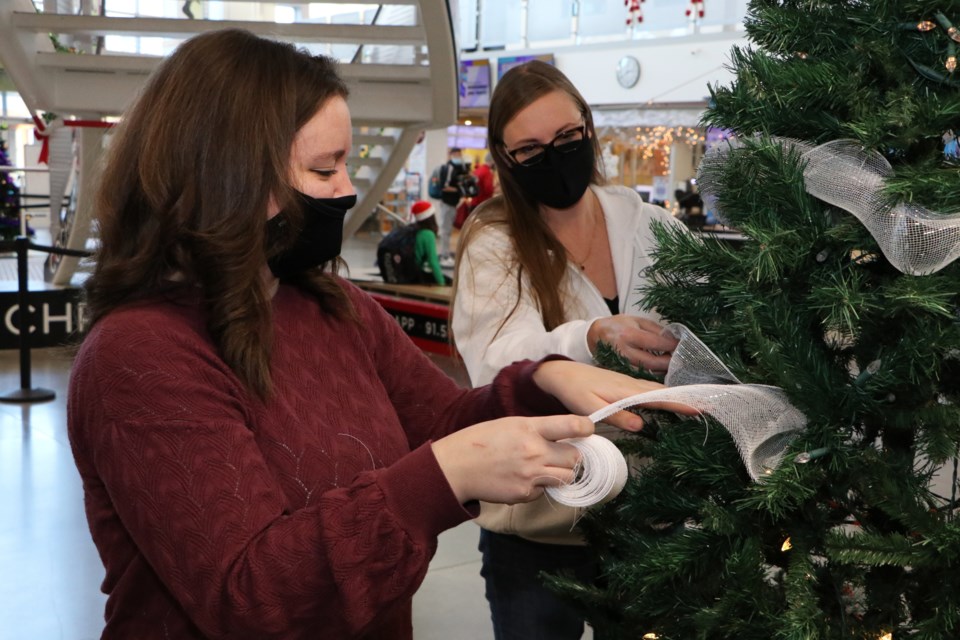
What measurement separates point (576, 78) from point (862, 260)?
18.1 m

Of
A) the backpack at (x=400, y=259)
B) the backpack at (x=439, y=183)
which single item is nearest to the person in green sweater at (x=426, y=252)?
the backpack at (x=400, y=259)

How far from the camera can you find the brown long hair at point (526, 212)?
1919 millimetres

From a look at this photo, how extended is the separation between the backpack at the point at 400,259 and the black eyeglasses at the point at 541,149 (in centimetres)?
747

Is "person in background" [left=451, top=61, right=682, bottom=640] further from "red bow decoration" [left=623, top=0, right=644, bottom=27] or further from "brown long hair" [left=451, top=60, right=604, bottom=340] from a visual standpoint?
"red bow decoration" [left=623, top=0, right=644, bottom=27]

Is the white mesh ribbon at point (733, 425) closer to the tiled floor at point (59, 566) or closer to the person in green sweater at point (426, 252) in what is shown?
the tiled floor at point (59, 566)

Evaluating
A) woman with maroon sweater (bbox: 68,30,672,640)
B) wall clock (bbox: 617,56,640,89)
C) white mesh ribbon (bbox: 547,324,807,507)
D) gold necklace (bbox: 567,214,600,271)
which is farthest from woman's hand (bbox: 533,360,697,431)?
wall clock (bbox: 617,56,640,89)

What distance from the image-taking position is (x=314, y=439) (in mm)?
1318

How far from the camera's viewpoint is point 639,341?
1428mm

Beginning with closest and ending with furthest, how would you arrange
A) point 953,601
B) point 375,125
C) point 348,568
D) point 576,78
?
point 953,601 → point 348,568 → point 375,125 → point 576,78

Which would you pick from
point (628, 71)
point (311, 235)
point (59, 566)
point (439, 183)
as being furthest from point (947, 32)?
point (628, 71)

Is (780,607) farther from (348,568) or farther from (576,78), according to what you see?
(576,78)

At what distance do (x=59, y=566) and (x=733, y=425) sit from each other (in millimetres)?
3812

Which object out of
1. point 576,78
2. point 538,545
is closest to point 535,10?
point 576,78

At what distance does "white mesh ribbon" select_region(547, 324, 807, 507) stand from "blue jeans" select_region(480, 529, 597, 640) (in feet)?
2.69
